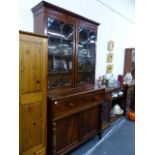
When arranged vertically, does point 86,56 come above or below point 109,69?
above

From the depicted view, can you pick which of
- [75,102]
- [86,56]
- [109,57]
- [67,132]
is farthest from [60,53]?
[109,57]

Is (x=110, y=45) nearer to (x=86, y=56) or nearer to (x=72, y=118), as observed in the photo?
(x=86, y=56)

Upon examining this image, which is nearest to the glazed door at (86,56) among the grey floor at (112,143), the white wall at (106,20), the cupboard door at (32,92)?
the white wall at (106,20)

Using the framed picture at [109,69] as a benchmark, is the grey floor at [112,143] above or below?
below

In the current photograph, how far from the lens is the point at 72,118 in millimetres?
2109

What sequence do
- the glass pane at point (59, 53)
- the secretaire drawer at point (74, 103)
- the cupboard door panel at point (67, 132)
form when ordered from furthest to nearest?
the glass pane at point (59, 53) < the cupboard door panel at point (67, 132) < the secretaire drawer at point (74, 103)

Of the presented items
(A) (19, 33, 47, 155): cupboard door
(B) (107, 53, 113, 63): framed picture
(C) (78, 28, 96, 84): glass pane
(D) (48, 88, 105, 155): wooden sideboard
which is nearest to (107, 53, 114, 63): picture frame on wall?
(B) (107, 53, 113, 63): framed picture

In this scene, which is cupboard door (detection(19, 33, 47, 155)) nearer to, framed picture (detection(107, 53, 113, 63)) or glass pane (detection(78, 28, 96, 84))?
glass pane (detection(78, 28, 96, 84))

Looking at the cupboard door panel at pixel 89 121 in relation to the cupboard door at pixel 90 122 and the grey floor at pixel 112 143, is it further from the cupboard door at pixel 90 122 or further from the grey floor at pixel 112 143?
the grey floor at pixel 112 143

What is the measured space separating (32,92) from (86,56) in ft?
4.53

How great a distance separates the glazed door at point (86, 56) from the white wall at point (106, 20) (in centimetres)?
49

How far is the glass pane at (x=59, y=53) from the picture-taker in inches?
82.9
